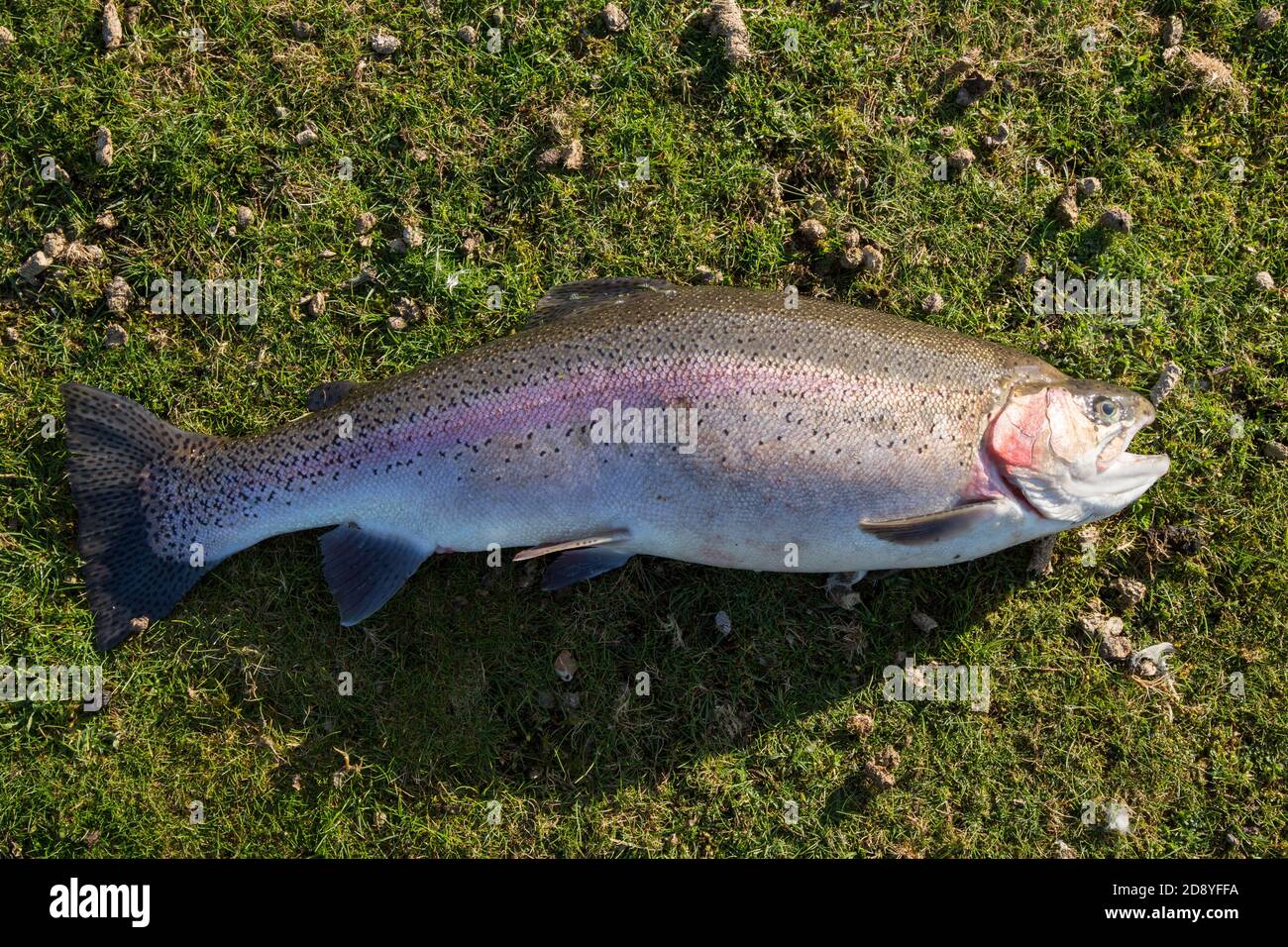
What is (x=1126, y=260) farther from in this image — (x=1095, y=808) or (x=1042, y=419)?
(x=1095, y=808)

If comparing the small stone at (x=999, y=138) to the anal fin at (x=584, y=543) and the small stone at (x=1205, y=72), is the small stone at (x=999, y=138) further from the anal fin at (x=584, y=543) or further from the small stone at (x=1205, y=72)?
the anal fin at (x=584, y=543)

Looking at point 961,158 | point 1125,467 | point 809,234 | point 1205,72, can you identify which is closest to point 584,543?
point 809,234

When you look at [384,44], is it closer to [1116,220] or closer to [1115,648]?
[1116,220]

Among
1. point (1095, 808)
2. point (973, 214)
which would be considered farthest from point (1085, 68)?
point (1095, 808)

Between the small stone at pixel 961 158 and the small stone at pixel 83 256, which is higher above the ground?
the small stone at pixel 961 158

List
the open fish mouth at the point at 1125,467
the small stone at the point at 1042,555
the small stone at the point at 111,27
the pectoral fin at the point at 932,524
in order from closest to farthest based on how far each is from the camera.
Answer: the pectoral fin at the point at 932,524, the open fish mouth at the point at 1125,467, the small stone at the point at 1042,555, the small stone at the point at 111,27

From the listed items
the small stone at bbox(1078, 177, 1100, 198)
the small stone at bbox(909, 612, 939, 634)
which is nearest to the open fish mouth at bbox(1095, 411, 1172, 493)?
the small stone at bbox(909, 612, 939, 634)

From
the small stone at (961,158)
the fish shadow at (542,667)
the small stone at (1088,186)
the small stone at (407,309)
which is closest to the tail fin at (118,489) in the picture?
the fish shadow at (542,667)
